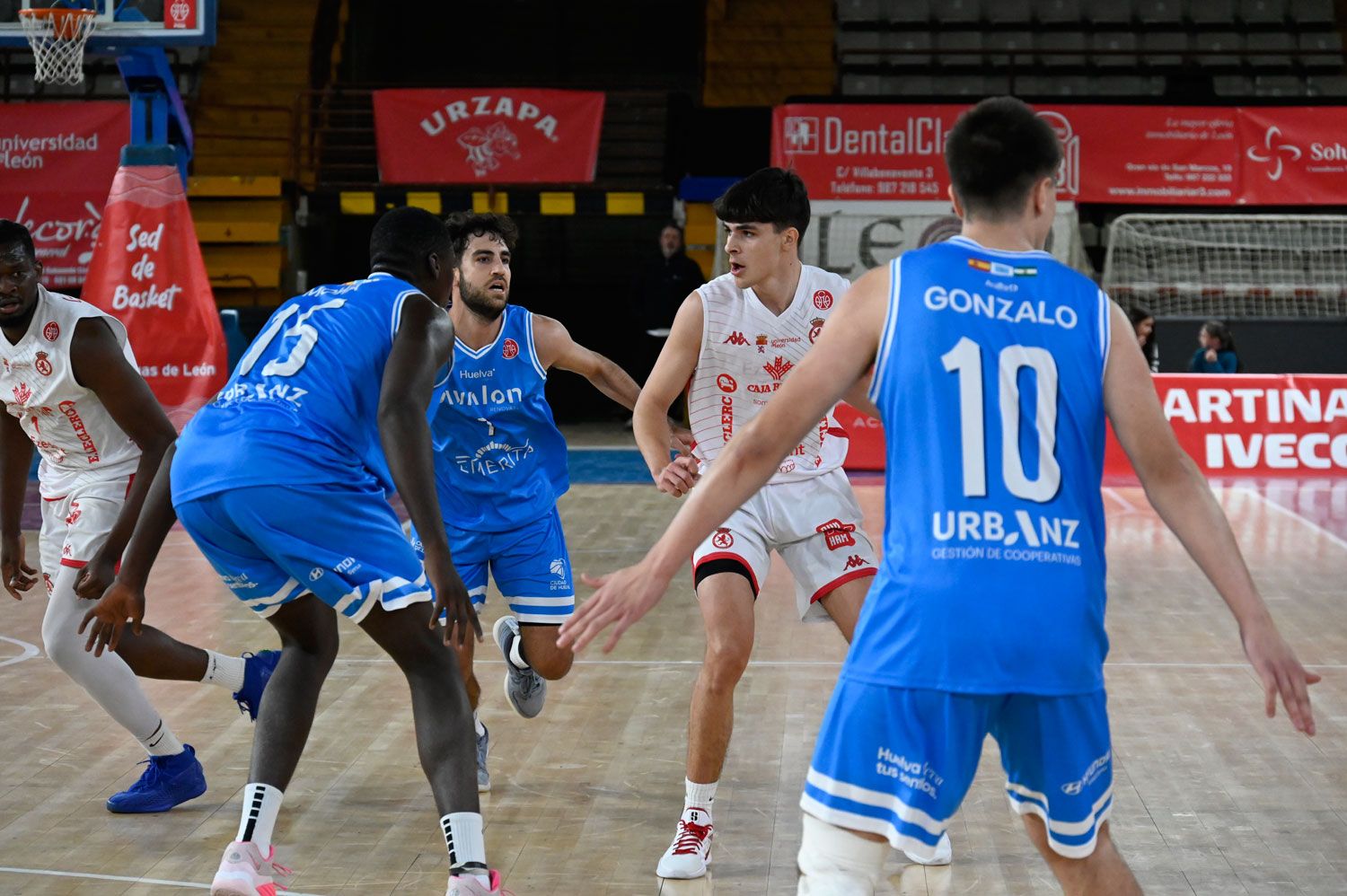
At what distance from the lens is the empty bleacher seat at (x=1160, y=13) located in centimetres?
1981

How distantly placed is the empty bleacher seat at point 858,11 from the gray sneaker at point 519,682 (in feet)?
52.1

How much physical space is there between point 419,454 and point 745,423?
1416mm

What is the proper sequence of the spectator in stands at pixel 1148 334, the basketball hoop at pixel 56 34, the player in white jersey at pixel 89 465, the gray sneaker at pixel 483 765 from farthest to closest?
the spectator in stands at pixel 1148 334
the basketball hoop at pixel 56 34
the gray sneaker at pixel 483 765
the player in white jersey at pixel 89 465

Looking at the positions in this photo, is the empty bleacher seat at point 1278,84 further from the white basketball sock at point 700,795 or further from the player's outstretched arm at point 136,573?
the player's outstretched arm at point 136,573

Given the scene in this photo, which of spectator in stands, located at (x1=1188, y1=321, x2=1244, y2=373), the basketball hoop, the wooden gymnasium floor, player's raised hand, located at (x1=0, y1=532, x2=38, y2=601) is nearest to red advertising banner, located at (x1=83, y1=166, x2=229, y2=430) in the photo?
the basketball hoop

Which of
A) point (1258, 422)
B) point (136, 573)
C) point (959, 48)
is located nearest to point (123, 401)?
point (136, 573)

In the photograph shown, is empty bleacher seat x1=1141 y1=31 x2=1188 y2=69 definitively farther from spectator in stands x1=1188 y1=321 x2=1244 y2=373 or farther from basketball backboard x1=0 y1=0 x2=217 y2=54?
basketball backboard x1=0 y1=0 x2=217 y2=54

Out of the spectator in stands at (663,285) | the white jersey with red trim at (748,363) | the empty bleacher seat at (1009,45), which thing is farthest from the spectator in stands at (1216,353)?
the white jersey with red trim at (748,363)

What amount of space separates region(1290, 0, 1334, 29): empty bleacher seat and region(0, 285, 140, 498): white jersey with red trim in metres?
18.5

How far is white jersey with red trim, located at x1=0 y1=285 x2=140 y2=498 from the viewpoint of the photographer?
15.1 feet

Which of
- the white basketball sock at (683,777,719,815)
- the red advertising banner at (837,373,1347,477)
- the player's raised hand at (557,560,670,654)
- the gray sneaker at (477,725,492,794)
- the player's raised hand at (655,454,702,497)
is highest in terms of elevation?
the player's raised hand at (557,560,670,654)

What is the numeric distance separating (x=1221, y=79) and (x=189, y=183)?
12241mm

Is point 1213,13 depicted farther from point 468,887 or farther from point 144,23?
point 468,887

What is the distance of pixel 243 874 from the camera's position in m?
3.48
